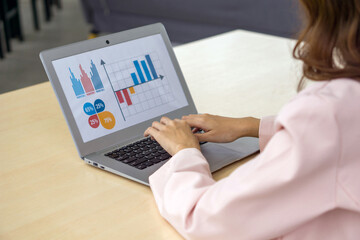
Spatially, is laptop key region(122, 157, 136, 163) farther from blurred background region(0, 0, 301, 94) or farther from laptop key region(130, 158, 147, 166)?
blurred background region(0, 0, 301, 94)

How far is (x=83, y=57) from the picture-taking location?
1.02 metres

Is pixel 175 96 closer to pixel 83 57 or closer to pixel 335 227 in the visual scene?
pixel 83 57

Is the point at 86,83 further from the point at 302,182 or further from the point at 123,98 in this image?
the point at 302,182

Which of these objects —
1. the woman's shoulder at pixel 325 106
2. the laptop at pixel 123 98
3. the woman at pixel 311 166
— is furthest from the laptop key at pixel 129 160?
the woman's shoulder at pixel 325 106

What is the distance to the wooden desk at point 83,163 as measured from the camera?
2.52ft

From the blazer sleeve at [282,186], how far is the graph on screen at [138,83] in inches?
15.9

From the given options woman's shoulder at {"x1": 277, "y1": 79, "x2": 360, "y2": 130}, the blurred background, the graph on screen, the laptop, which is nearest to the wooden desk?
the laptop

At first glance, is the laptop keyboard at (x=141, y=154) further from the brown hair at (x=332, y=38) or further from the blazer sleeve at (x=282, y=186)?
the brown hair at (x=332, y=38)

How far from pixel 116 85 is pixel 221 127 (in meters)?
0.24

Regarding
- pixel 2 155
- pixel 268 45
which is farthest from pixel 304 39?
pixel 268 45

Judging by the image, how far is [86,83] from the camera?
1002mm

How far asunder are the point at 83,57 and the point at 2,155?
0.84ft

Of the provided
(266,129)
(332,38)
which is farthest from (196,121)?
(332,38)

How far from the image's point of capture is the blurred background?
118 inches
